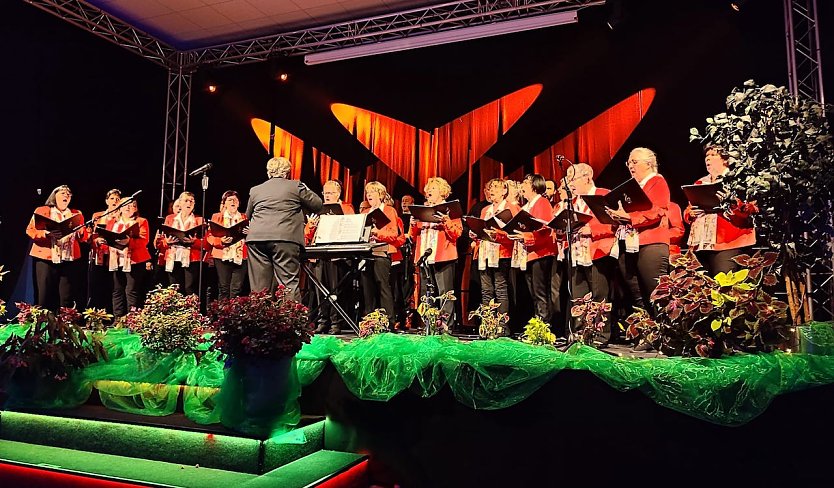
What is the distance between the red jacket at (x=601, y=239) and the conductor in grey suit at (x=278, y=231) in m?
2.52

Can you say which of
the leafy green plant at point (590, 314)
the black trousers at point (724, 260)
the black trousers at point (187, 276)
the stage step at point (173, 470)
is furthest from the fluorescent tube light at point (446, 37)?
the stage step at point (173, 470)

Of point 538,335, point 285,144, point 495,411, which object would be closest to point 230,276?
point 285,144

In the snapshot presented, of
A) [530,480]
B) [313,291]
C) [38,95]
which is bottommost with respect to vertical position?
[530,480]

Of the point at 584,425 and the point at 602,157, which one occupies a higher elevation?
the point at 602,157

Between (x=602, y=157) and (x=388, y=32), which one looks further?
(x=388, y=32)

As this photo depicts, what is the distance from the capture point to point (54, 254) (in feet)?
24.6

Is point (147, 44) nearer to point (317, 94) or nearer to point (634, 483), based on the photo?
point (317, 94)

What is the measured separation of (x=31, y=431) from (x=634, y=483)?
3.66 m

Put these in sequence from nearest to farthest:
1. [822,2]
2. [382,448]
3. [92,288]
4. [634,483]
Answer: [634,483], [382,448], [822,2], [92,288]

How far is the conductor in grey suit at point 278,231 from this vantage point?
208 inches

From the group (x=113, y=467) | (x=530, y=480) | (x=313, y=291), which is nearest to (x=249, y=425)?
(x=113, y=467)

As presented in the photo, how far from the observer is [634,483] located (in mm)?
3170

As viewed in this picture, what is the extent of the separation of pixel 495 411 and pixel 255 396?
4.31 ft

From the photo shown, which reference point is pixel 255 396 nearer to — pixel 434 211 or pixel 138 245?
pixel 434 211
